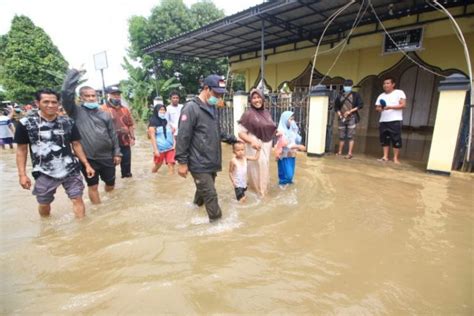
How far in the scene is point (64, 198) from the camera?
4504 millimetres

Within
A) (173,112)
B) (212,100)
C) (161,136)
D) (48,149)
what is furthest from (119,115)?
(212,100)

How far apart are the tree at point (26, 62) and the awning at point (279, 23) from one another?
45.5ft

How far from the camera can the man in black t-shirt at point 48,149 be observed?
9.76ft

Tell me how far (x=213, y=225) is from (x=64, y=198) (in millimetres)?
2768

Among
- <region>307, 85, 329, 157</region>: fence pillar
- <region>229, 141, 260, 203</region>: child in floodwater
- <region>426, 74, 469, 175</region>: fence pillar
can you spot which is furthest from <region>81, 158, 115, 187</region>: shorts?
<region>426, 74, 469, 175</region>: fence pillar

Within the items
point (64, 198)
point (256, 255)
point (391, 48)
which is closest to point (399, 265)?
point (256, 255)

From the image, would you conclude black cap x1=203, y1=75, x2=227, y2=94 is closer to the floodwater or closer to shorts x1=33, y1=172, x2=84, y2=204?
the floodwater

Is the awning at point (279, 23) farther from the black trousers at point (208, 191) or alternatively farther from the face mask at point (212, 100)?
the black trousers at point (208, 191)

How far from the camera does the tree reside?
20.1 m

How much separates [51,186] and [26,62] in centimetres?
2280

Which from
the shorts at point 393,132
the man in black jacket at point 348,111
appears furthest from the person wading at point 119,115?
the shorts at point 393,132

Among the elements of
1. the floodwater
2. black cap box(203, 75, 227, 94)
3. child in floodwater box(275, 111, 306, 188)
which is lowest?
the floodwater

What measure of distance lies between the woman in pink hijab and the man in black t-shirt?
7.33ft

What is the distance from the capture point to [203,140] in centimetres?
320
